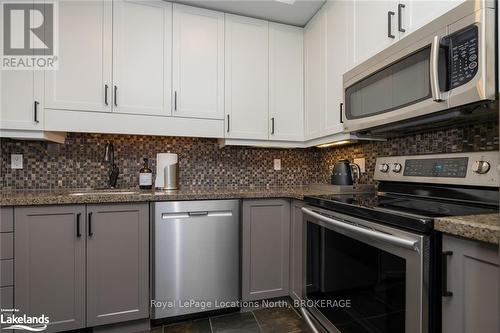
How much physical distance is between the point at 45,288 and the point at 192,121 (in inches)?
54.9

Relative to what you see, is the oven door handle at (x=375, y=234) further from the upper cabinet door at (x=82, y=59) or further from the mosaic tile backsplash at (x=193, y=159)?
the upper cabinet door at (x=82, y=59)

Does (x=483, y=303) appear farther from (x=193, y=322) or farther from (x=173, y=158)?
(x=173, y=158)

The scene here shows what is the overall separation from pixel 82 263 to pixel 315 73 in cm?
213

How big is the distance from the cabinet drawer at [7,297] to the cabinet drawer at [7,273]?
0.03 metres

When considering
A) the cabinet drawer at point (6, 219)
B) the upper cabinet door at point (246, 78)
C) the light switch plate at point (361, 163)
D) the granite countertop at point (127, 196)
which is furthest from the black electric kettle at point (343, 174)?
the cabinet drawer at point (6, 219)

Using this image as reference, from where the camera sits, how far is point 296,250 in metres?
1.87

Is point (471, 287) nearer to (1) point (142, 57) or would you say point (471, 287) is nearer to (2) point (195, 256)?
(2) point (195, 256)

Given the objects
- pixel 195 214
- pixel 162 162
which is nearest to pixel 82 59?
pixel 162 162

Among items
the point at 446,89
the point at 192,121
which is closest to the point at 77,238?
the point at 192,121

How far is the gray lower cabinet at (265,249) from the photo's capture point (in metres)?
1.85

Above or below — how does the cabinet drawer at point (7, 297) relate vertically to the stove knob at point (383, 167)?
below

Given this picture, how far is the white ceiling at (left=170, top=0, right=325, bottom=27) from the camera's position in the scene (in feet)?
6.55

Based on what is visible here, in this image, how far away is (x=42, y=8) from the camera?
174 centimetres

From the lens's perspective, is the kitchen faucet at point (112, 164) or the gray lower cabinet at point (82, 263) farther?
the kitchen faucet at point (112, 164)
